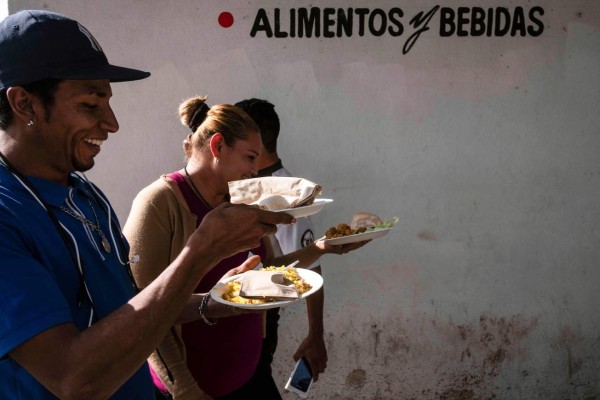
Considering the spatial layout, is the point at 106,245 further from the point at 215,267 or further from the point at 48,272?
the point at 215,267

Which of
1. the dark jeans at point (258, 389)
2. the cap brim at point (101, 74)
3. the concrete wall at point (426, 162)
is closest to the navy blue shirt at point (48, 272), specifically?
the cap brim at point (101, 74)

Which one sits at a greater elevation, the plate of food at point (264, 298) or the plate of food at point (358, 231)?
the plate of food at point (358, 231)

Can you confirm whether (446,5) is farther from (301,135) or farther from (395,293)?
(395,293)

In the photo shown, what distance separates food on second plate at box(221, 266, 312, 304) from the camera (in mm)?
2104

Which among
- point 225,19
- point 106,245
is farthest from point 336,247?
point 225,19

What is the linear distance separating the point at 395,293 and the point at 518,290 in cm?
83

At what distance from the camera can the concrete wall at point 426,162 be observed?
3771 millimetres

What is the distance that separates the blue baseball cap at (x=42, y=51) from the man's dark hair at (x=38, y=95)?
30mm

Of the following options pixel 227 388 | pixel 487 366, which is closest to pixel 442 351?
pixel 487 366

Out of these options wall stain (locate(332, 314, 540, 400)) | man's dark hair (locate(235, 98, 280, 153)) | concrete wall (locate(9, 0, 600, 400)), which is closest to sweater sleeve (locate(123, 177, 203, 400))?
man's dark hair (locate(235, 98, 280, 153))

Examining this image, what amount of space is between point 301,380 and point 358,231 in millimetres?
825

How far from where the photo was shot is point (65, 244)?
4.53 ft

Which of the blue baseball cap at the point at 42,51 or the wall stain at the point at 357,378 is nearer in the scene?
the blue baseball cap at the point at 42,51

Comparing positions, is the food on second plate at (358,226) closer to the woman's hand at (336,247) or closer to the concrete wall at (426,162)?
the woman's hand at (336,247)
